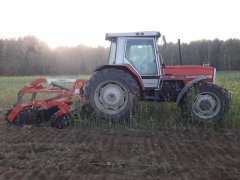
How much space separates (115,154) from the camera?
5.81 meters

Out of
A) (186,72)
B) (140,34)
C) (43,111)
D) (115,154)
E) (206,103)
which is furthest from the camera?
(186,72)

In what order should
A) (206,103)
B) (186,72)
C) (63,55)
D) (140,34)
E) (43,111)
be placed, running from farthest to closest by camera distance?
(63,55) → (186,72) → (140,34) → (43,111) → (206,103)

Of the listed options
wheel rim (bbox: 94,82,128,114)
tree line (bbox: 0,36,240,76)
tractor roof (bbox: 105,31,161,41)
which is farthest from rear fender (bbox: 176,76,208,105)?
tree line (bbox: 0,36,240,76)

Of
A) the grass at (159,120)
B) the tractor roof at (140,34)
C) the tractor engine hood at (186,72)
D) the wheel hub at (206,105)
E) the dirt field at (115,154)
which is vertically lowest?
the dirt field at (115,154)

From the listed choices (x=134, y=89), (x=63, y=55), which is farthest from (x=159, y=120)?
(x=63, y=55)

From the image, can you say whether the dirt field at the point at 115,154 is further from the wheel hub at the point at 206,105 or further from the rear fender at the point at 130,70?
the rear fender at the point at 130,70

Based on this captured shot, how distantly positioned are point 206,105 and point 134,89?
1.57m

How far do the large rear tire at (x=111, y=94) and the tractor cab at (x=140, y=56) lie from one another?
1.31 ft

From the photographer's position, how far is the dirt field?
194 inches

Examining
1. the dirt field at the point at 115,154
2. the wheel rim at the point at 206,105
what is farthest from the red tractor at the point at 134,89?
the dirt field at the point at 115,154

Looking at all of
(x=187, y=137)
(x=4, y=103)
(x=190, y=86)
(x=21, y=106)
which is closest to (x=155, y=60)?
(x=190, y=86)

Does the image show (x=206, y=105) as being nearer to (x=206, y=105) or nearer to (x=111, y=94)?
(x=206, y=105)

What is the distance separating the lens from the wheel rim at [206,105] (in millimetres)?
8008

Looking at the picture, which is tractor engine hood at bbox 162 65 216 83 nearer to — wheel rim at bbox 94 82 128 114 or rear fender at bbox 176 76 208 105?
rear fender at bbox 176 76 208 105
